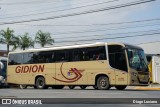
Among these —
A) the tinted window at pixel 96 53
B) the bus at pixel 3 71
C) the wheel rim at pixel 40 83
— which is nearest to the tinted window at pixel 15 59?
the bus at pixel 3 71

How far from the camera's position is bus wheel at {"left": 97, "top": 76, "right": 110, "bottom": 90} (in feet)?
81.5

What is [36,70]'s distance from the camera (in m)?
29.2

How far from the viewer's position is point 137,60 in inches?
980

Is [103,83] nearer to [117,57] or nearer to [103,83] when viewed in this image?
[103,83]

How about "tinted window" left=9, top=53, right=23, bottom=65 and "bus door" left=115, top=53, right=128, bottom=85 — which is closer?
"bus door" left=115, top=53, right=128, bottom=85

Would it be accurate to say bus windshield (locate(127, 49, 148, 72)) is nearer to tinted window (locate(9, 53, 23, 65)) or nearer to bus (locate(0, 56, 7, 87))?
tinted window (locate(9, 53, 23, 65))

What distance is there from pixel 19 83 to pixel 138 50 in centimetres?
996

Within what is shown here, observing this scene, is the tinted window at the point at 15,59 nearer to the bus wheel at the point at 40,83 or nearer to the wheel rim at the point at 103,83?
the bus wheel at the point at 40,83

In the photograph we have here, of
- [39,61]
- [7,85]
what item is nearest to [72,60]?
[39,61]

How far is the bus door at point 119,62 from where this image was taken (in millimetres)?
24250

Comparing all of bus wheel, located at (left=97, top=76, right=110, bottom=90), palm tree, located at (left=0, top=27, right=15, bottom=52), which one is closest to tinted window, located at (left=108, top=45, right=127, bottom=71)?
bus wheel, located at (left=97, top=76, right=110, bottom=90)

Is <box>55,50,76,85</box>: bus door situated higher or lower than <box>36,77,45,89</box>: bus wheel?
higher

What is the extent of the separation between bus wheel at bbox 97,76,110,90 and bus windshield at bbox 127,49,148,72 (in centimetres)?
188

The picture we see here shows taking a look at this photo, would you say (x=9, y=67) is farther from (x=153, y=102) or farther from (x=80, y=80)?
(x=153, y=102)
